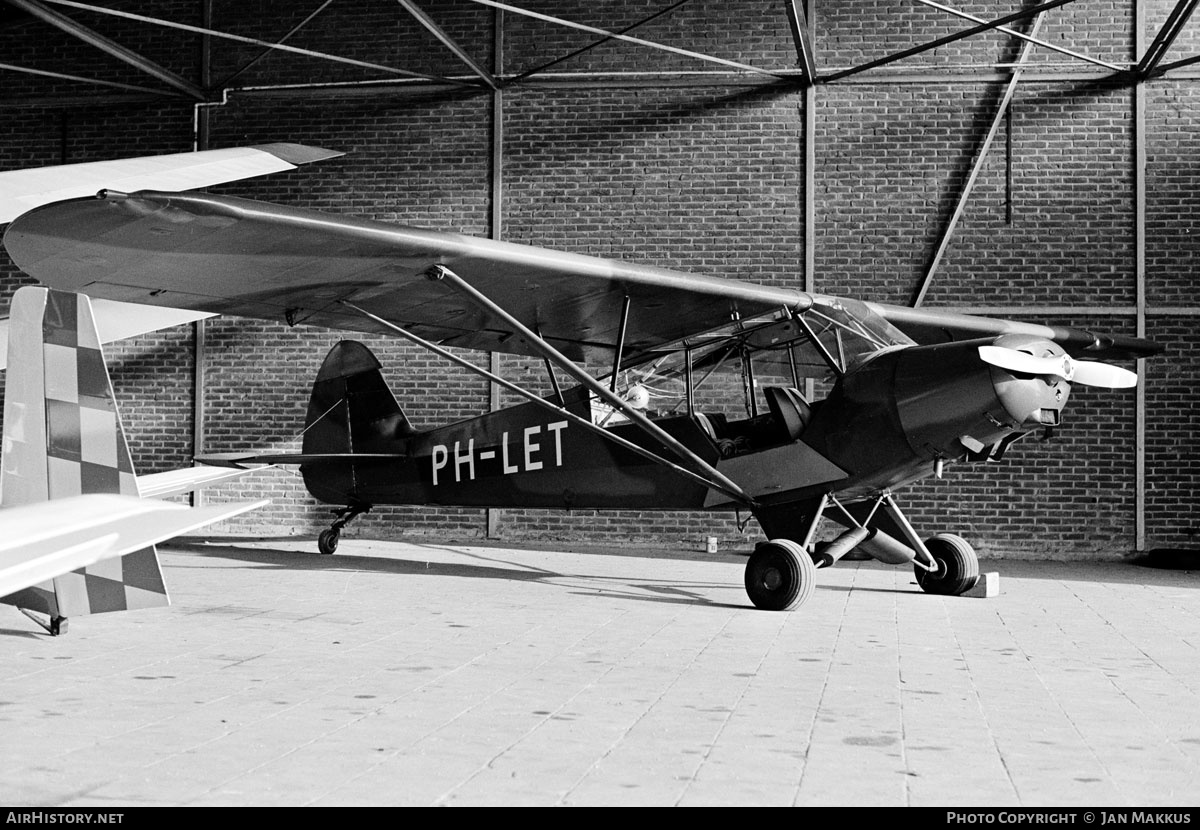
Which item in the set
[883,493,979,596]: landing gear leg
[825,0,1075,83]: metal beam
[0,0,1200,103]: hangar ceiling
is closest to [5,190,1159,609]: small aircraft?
[883,493,979,596]: landing gear leg

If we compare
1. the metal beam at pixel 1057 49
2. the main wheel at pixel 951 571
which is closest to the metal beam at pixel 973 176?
the metal beam at pixel 1057 49

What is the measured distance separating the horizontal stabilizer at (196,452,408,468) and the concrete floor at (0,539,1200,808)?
1.70 metres

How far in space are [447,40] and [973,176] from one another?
5823 millimetres

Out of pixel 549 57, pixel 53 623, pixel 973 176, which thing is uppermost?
pixel 549 57

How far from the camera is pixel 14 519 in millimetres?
1853

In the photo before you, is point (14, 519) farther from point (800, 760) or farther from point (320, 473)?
point (320, 473)

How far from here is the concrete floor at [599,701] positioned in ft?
9.90

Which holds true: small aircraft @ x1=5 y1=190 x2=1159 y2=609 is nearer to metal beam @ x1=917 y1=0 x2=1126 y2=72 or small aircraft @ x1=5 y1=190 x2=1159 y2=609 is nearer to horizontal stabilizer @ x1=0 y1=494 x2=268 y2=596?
metal beam @ x1=917 y1=0 x2=1126 y2=72

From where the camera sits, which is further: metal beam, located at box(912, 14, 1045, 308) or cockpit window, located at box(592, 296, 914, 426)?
metal beam, located at box(912, 14, 1045, 308)

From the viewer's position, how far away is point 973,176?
1206cm

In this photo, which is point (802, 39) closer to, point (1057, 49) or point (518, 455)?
point (1057, 49)

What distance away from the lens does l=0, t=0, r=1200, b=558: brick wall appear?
467 inches

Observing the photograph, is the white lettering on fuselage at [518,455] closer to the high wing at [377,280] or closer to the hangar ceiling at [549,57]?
the high wing at [377,280]

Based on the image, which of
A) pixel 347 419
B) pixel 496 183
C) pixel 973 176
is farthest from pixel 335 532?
pixel 973 176
